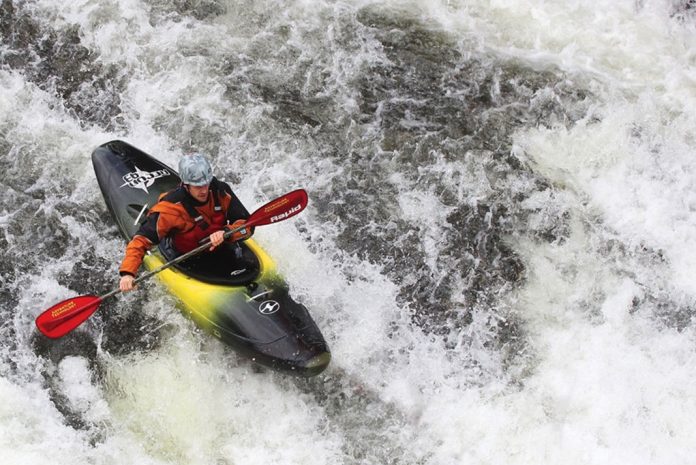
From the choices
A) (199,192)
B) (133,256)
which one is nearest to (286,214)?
(199,192)

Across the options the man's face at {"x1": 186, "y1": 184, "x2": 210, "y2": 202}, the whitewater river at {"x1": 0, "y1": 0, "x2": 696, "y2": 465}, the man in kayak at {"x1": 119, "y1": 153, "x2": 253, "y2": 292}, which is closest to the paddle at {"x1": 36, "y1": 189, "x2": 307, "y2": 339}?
the man in kayak at {"x1": 119, "y1": 153, "x2": 253, "y2": 292}

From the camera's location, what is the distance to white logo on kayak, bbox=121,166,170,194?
6.01 m

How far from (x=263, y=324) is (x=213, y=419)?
0.87m

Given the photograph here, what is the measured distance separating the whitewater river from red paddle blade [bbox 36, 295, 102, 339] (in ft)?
1.71

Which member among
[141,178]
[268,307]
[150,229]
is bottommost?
[268,307]

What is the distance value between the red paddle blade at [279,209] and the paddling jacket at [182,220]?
13 centimetres

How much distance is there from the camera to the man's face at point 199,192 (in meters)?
4.84

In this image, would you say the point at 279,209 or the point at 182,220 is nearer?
the point at 182,220

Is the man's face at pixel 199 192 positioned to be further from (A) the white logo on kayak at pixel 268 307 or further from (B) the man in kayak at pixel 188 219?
(A) the white logo on kayak at pixel 268 307

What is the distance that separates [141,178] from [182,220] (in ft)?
4.01

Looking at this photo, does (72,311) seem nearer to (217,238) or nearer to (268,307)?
(217,238)

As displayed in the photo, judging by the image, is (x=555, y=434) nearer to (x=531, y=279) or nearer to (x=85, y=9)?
(x=531, y=279)

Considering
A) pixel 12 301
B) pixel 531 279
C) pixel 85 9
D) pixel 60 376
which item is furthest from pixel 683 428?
pixel 85 9

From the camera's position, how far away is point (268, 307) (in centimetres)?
525
